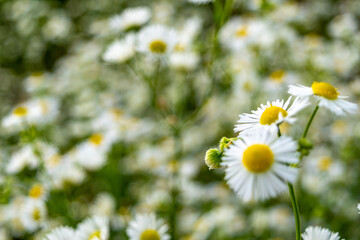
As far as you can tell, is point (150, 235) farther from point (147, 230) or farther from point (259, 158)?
point (259, 158)

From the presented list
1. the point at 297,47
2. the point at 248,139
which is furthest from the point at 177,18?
the point at 248,139

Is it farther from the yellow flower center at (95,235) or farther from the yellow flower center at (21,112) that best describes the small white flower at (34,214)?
the yellow flower center at (95,235)

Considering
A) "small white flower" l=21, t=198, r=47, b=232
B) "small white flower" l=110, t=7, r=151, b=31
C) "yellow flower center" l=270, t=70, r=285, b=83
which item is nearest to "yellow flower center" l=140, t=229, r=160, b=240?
"small white flower" l=21, t=198, r=47, b=232

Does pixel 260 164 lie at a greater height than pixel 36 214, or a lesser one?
lesser

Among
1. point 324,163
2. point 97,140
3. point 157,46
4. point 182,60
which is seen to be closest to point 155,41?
point 157,46

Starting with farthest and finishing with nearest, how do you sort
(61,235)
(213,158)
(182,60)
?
(182,60)
(61,235)
(213,158)

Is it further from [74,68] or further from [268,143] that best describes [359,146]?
[74,68]

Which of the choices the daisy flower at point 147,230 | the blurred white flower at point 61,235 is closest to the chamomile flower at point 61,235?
the blurred white flower at point 61,235
